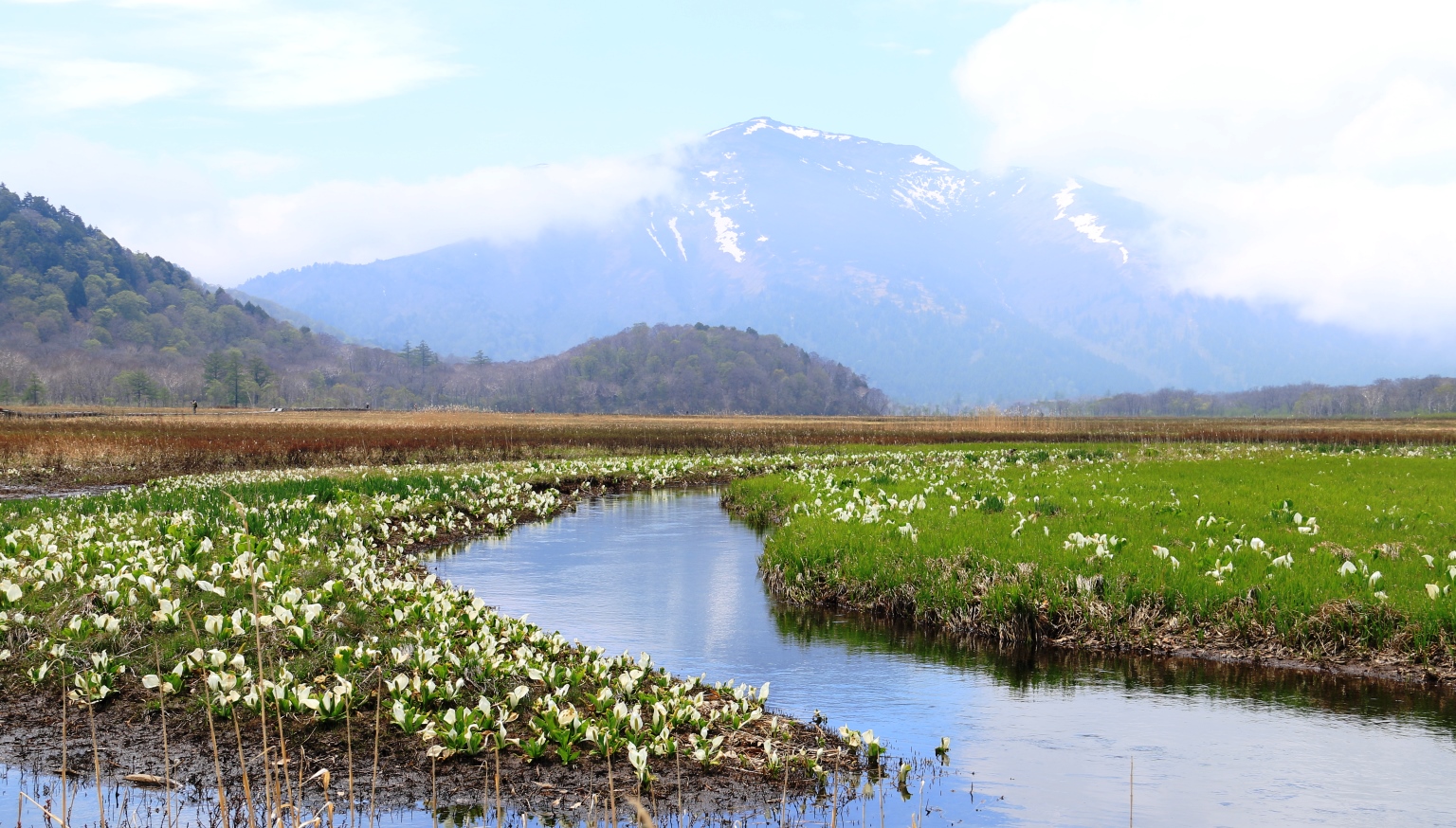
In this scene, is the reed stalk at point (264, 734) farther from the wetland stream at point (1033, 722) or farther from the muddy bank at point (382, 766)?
the wetland stream at point (1033, 722)

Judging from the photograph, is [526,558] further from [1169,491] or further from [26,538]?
[1169,491]

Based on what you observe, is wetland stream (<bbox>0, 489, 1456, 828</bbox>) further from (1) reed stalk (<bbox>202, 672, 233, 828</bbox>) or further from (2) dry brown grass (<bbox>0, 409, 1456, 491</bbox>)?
(2) dry brown grass (<bbox>0, 409, 1456, 491</bbox>)

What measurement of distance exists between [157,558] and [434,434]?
41.4 metres

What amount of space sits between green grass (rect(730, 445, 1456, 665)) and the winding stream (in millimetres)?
660

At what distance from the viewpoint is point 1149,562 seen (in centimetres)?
1438

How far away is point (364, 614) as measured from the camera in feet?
40.4

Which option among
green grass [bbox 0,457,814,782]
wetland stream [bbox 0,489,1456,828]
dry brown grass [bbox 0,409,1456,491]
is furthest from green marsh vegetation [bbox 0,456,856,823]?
dry brown grass [bbox 0,409,1456,491]

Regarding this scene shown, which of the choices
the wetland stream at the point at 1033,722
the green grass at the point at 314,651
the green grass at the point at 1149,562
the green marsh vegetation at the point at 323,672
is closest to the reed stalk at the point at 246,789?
the green marsh vegetation at the point at 323,672

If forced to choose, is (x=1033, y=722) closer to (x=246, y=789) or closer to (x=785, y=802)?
(x=785, y=802)

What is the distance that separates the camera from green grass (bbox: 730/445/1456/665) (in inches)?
496

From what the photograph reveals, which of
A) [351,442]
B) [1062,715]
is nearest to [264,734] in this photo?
[1062,715]

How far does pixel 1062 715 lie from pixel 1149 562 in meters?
4.46

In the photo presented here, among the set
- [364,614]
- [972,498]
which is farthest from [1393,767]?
[972,498]

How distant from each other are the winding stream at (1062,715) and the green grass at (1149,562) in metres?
0.66
